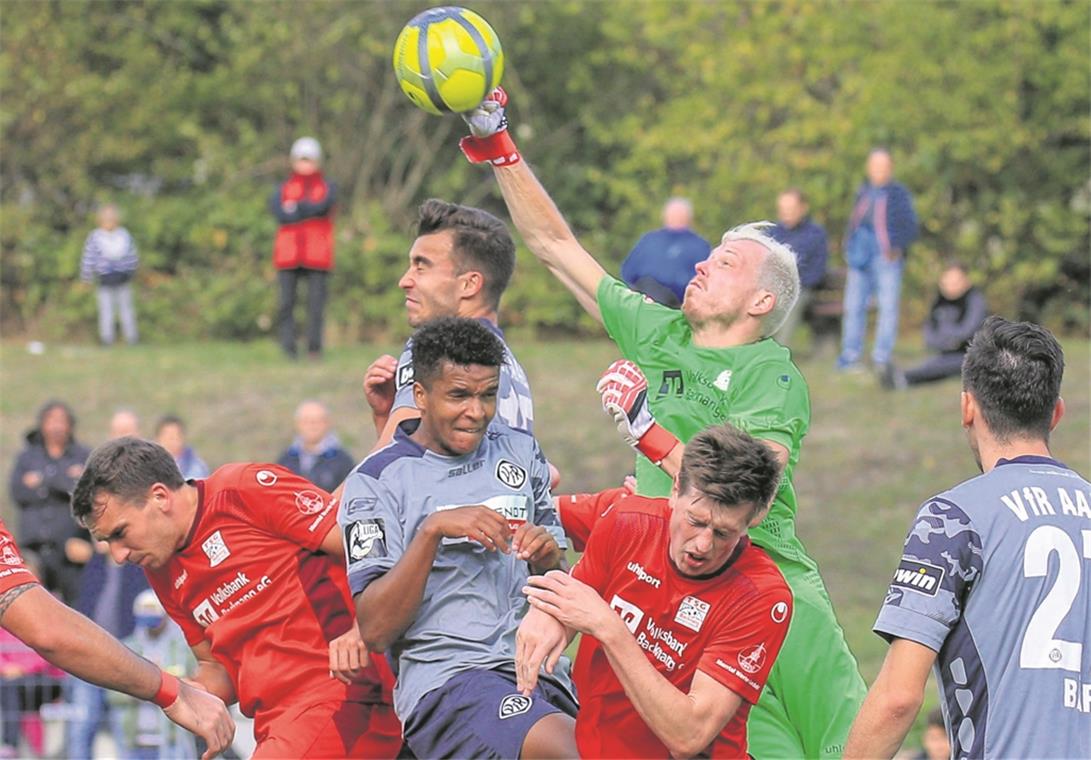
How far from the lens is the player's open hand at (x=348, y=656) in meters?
4.99

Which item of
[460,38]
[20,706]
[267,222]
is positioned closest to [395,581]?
[460,38]

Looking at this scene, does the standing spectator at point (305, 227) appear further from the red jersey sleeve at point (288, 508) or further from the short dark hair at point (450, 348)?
the short dark hair at point (450, 348)

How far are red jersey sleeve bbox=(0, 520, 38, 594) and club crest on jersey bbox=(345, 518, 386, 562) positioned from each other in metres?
0.95

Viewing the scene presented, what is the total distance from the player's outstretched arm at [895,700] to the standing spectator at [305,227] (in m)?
14.3

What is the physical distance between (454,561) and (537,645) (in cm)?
69

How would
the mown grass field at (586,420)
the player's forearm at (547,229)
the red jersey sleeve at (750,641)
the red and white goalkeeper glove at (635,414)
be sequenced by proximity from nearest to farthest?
the red jersey sleeve at (750,641), the red and white goalkeeper glove at (635,414), the player's forearm at (547,229), the mown grass field at (586,420)

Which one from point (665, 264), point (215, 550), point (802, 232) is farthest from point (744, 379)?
point (802, 232)

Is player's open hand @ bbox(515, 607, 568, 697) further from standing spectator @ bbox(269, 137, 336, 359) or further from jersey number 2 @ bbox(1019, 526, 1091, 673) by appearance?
standing spectator @ bbox(269, 137, 336, 359)

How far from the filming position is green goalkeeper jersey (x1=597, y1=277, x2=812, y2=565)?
220 inches

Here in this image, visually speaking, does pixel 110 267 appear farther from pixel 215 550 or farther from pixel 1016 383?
pixel 1016 383

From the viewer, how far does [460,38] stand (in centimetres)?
593

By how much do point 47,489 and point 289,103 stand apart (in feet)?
48.0

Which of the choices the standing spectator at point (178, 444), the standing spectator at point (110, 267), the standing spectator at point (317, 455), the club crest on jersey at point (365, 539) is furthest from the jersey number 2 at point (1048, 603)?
the standing spectator at point (110, 267)

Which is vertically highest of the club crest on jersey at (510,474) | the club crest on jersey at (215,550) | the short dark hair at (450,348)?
the short dark hair at (450,348)
